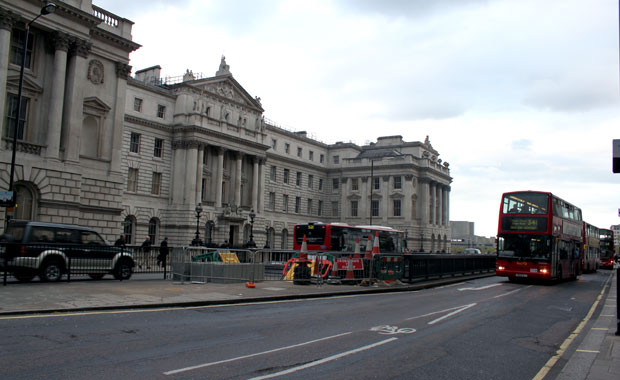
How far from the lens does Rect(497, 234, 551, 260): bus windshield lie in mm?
23922

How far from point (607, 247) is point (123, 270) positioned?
2085 inches

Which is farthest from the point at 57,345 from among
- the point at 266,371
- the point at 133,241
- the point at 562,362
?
the point at 133,241

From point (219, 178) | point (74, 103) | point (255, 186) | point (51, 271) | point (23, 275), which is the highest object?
point (74, 103)

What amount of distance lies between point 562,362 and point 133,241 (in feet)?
151

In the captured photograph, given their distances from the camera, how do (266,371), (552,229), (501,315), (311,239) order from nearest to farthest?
(266,371) → (501,315) → (552,229) → (311,239)

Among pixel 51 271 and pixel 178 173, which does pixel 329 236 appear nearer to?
pixel 178 173

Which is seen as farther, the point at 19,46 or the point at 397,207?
the point at 397,207

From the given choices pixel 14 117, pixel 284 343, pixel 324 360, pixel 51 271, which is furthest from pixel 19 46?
pixel 324 360

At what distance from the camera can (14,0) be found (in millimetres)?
26922

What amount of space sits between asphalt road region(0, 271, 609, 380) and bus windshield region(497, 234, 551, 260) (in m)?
10.7

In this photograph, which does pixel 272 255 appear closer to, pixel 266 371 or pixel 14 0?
pixel 266 371

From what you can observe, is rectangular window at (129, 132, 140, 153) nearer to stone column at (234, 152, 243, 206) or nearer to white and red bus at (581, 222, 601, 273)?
stone column at (234, 152, 243, 206)

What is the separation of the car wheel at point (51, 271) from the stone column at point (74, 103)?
48.3 feet

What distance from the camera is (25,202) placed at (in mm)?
27203
